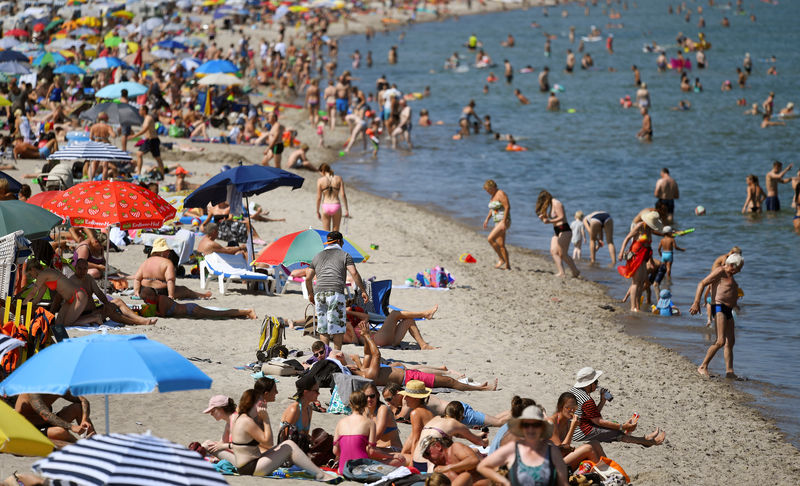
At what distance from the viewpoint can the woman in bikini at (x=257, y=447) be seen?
704cm

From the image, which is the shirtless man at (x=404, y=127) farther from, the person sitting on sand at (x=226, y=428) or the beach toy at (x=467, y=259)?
the person sitting on sand at (x=226, y=428)

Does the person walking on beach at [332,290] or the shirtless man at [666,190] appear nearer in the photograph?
the person walking on beach at [332,290]

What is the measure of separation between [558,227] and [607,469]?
303 inches

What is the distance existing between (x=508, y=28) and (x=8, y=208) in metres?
62.9

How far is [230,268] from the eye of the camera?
1279cm

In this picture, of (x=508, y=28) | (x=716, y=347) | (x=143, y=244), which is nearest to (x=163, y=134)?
(x=143, y=244)

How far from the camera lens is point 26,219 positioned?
9.99 m

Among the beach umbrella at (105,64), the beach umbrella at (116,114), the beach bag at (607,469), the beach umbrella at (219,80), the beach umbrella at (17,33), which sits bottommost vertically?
the beach bag at (607,469)

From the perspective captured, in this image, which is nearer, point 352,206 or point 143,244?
point 143,244

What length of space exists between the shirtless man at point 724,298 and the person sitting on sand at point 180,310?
16.0 ft

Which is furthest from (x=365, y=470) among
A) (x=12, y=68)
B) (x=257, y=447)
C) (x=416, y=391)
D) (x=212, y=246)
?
(x=12, y=68)

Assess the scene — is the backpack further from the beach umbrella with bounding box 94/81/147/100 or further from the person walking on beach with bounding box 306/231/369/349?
the beach umbrella with bounding box 94/81/147/100

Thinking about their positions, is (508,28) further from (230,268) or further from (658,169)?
(230,268)

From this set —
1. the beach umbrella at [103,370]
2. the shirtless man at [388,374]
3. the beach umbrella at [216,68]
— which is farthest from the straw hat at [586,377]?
the beach umbrella at [216,68]
